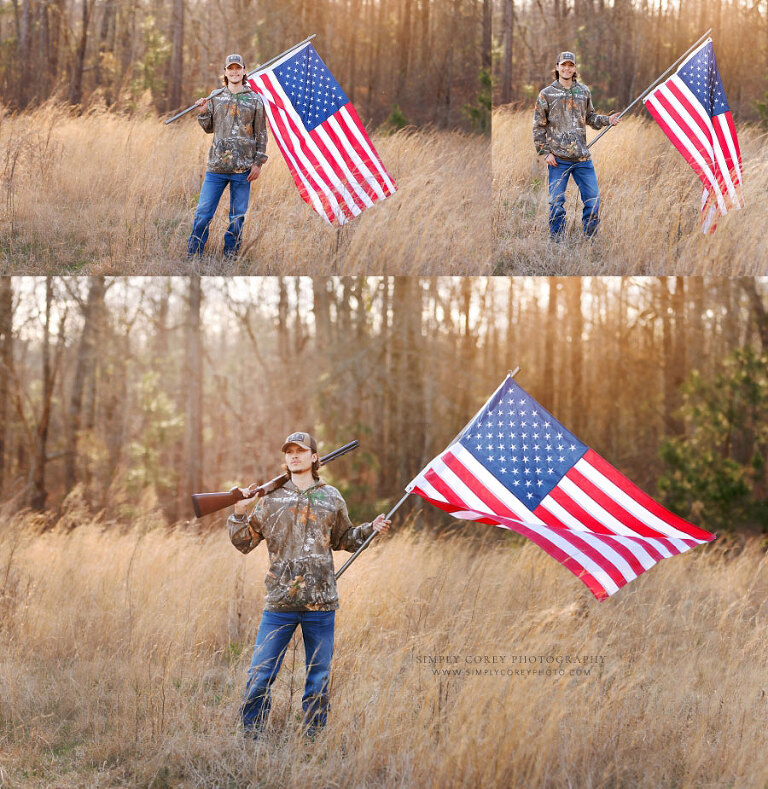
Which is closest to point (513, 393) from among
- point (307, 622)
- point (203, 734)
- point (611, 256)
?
point (307, 622)

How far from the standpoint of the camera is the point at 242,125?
7.15 meters

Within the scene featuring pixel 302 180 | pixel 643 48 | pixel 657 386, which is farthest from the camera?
pixel 657 386

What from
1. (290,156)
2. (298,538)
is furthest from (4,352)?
(298,538)

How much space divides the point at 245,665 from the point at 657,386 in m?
10.5

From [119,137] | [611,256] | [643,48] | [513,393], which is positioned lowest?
[513,393]

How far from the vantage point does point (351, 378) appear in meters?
13.1

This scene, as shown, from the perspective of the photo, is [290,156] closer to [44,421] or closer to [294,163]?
[294,163]

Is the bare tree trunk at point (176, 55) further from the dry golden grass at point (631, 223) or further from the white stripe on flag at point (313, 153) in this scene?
the dry golden grass at point (631, 223)

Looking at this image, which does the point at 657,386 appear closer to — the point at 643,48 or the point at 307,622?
the point at 643,48

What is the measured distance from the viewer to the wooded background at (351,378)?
1277 centimetres

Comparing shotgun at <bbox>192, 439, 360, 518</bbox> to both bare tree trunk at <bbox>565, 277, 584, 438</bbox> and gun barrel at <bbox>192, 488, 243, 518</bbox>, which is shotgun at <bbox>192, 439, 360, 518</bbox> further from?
bare tree trunk at <bbox>565, 277, 584, 438</bbox>

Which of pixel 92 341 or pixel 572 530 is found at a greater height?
pixel 92 341

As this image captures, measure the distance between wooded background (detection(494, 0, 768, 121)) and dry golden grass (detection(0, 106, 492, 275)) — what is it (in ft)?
7.78

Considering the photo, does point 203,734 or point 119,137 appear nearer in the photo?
point 203,734
